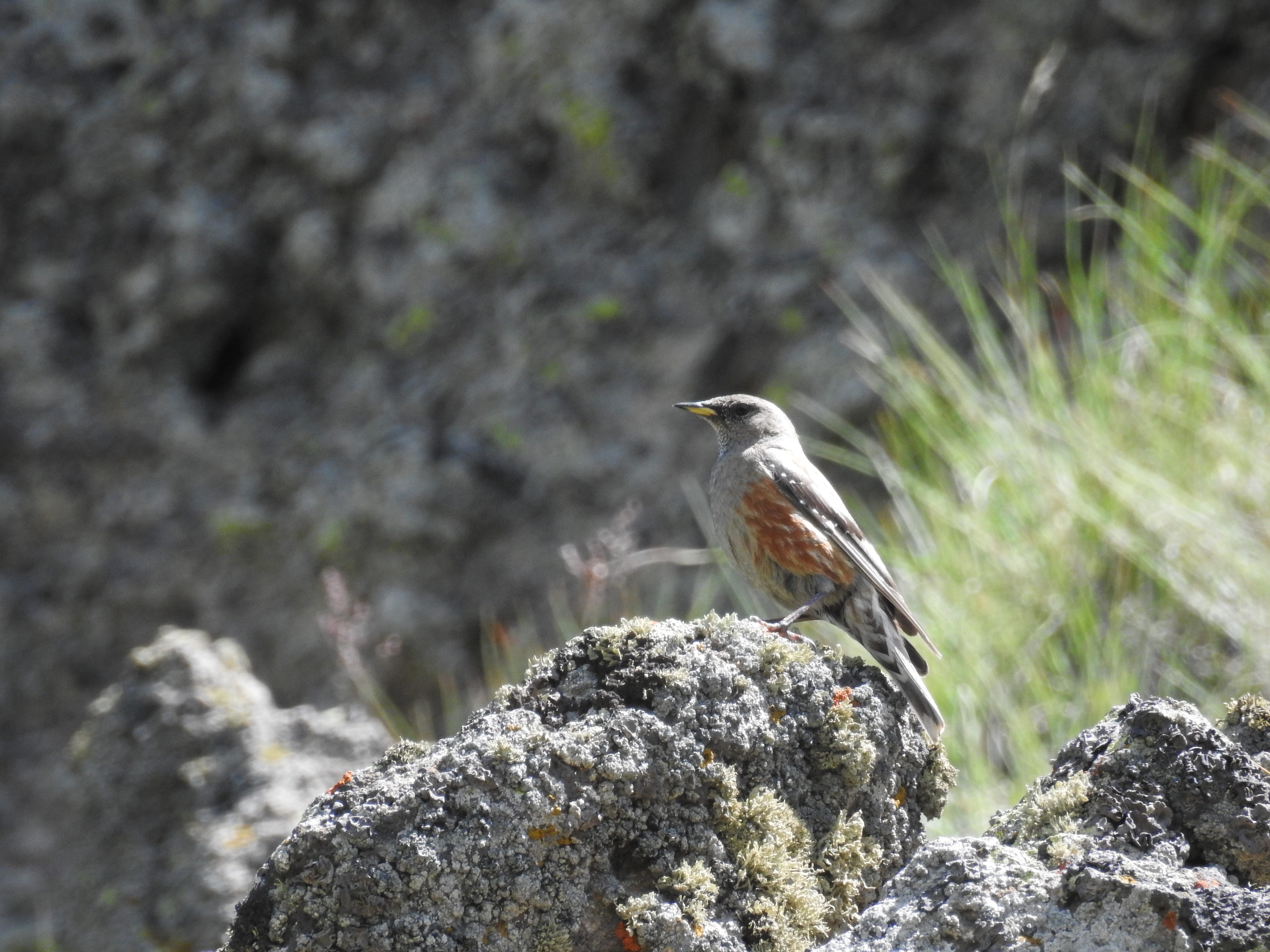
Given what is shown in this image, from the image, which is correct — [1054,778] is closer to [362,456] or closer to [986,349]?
[986,349]

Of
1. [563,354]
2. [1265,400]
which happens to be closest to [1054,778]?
[1265,400]

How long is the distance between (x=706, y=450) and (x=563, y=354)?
40.4 inches

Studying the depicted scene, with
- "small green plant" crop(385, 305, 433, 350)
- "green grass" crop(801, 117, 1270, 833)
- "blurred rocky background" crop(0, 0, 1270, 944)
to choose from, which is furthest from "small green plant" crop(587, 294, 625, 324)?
"green grass" crop(801, 117, 1270, 833)

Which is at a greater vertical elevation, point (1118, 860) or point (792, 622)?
point (792, 622)

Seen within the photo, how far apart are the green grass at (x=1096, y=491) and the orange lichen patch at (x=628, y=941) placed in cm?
176

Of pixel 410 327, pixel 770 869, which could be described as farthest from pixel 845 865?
pixel 410 327

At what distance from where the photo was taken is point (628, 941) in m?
2.30

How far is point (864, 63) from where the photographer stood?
7141 mm

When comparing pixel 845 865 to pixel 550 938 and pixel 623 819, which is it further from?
pixel 550 938

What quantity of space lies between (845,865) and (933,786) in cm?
39

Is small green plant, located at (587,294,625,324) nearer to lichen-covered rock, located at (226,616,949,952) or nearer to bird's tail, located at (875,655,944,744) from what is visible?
bird's tail, located at (875,655,944,744)

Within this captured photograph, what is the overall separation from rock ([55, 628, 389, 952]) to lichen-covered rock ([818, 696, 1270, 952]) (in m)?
2.44

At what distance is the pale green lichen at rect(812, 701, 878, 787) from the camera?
2598mm

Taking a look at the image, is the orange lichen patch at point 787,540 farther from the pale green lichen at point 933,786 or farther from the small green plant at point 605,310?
the small green plant at point 605,310
